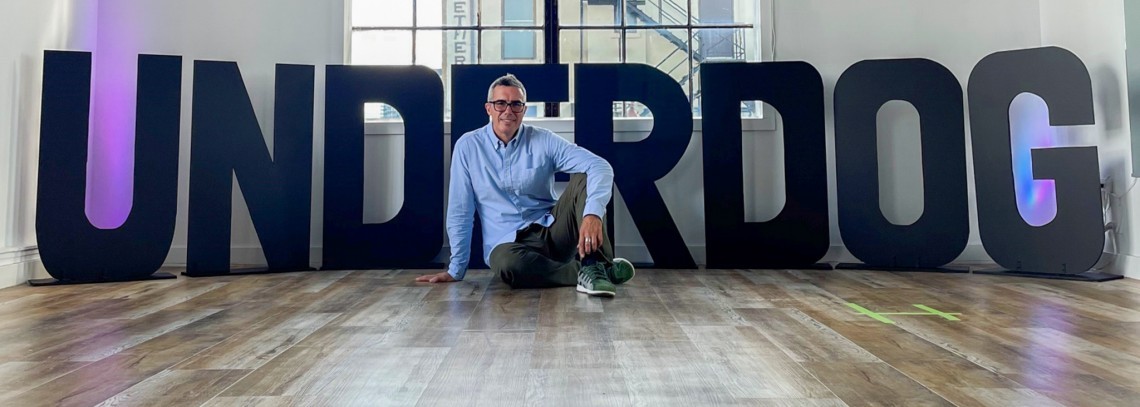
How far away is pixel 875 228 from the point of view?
3215mm

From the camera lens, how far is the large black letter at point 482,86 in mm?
3322

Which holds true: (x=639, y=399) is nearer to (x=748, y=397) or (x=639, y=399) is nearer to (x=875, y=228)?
(x=748, y=397)

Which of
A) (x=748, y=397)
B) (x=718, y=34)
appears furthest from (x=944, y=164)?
(x=748, y=397)

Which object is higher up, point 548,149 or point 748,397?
point 548,149

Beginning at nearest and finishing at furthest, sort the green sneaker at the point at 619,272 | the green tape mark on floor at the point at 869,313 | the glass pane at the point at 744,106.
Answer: the green tape mark on floor at the point at 869,313 < the green sneaker at the point at 619,272 < the glass pane at the point at 744,106

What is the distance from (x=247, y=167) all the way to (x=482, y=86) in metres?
1.16

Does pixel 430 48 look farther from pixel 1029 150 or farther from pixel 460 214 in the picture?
pixel 1029 150

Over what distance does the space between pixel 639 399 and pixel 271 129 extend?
9.58ft

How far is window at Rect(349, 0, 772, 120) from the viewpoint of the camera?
3717mm

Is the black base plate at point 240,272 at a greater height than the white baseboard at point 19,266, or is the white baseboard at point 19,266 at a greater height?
the white baseboard at point 19,266

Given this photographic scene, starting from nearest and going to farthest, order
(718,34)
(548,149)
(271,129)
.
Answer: (548,149), (271,129), (718,34)

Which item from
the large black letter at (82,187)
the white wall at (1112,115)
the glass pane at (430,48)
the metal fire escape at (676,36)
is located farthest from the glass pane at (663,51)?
the large black letter at (82,187)

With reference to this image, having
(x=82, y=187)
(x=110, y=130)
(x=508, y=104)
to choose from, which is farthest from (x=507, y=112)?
(x=110, y=130)

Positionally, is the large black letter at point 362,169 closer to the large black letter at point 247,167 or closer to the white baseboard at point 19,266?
the large black letter at point 247,167
